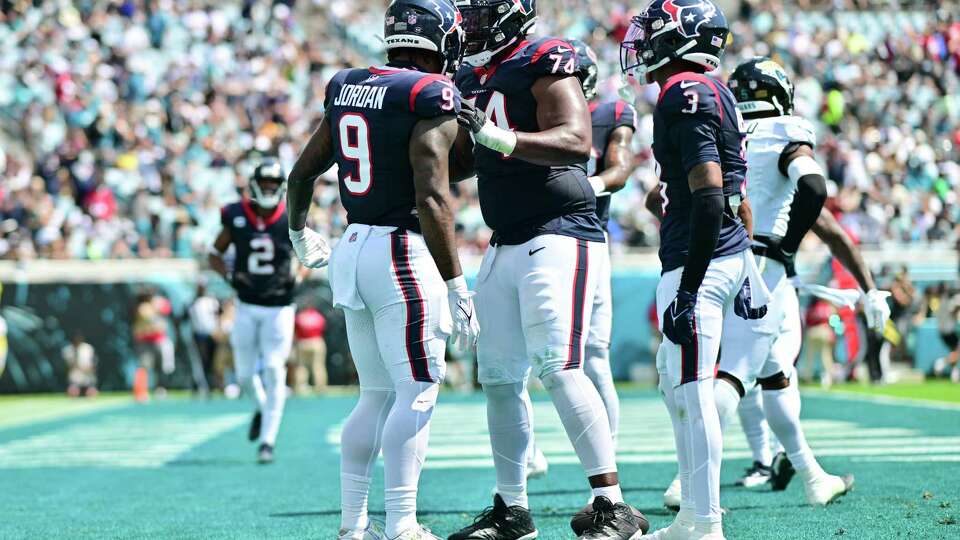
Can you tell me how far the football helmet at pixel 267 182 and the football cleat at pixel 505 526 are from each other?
4.83 m

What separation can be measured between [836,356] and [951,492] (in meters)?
13.0

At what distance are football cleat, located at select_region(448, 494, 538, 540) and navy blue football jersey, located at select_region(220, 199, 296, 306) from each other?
4.78 meters

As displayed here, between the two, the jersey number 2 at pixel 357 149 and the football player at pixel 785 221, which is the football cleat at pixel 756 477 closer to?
the football player at pixel 785 221

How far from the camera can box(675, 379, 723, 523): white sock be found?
469 cm

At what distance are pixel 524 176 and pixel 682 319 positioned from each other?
2.96ft

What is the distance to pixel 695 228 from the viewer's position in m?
4.64

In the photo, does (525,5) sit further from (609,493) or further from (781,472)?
(781,472)

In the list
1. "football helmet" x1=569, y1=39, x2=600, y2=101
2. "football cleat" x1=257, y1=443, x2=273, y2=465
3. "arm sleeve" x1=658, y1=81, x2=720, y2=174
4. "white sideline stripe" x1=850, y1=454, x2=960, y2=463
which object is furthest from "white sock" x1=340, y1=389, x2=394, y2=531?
"football cleat" x1=257, y1=443, x2=273, y2=465

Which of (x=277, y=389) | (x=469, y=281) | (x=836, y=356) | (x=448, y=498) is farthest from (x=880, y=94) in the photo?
(x=448, y=498)

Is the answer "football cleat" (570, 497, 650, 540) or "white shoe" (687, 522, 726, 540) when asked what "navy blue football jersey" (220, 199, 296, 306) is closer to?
"football cleat" (570, 497, 650, 540)

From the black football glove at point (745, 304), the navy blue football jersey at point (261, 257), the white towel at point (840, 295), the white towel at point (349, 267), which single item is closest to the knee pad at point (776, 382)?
the white towel at point (840, 295)

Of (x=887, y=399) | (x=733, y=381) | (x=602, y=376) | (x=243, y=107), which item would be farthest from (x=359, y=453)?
(x=243, y=107)

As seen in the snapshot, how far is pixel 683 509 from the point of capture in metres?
4.75

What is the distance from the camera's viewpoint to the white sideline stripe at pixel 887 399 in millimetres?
12609
